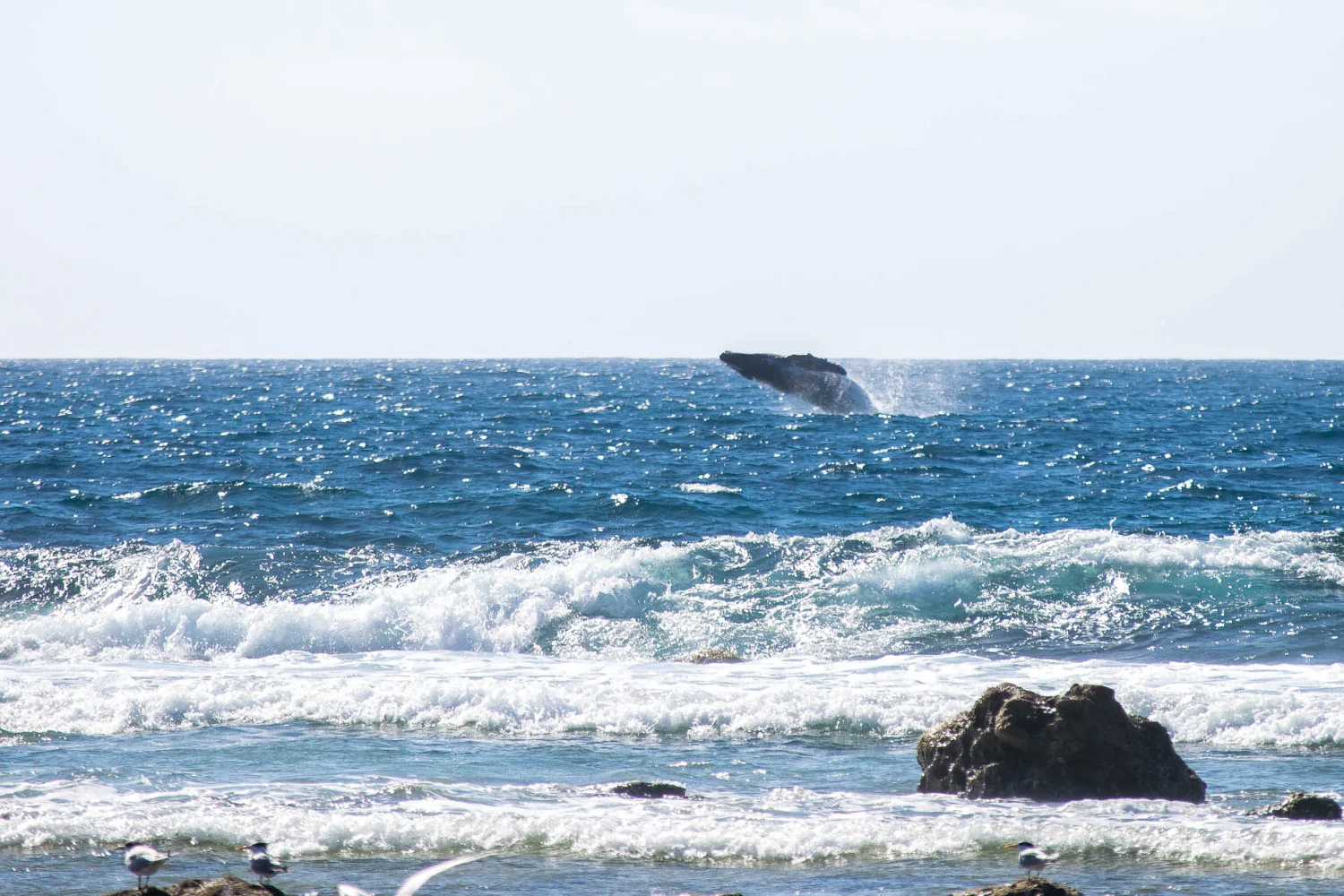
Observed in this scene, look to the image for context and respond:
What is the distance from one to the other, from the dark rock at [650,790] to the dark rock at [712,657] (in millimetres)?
5707

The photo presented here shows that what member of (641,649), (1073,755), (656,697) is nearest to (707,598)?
(641,649)

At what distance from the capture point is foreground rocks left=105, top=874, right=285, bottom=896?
6359 millimetres

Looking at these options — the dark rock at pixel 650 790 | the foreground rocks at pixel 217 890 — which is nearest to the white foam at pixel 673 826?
the dark rock at pixel 650 790

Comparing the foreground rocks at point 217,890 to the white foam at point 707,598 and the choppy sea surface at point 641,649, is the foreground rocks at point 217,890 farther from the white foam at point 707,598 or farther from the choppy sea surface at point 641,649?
the white foam at point 707,598

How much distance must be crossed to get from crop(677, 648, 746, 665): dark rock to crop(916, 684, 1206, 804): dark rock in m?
6.01

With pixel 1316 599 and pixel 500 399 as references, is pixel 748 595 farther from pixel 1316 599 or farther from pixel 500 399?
pixel 500 399

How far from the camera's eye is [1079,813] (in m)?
9.27

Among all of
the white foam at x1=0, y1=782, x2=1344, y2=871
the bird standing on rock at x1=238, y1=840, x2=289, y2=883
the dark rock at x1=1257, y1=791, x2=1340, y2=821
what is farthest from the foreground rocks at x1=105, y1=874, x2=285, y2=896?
the dark rock at x1=1257, y1=791, x2=1340, y2=821

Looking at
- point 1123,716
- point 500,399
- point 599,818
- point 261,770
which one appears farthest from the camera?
point 500,399

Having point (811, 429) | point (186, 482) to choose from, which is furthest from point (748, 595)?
point (811, 429)

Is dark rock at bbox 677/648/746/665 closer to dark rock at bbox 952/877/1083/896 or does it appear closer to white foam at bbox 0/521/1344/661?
white foam at bbox 0/521/1344/661

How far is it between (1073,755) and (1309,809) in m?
1.64

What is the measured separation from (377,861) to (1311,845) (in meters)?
6.28

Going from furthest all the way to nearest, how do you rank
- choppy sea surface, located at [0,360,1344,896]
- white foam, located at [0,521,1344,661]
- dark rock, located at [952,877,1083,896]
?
white foam, located at [0,521,1344,661], choppy sea surface, located at [0,360,1344,896], dark rock, located at [952,877,1083,896]
